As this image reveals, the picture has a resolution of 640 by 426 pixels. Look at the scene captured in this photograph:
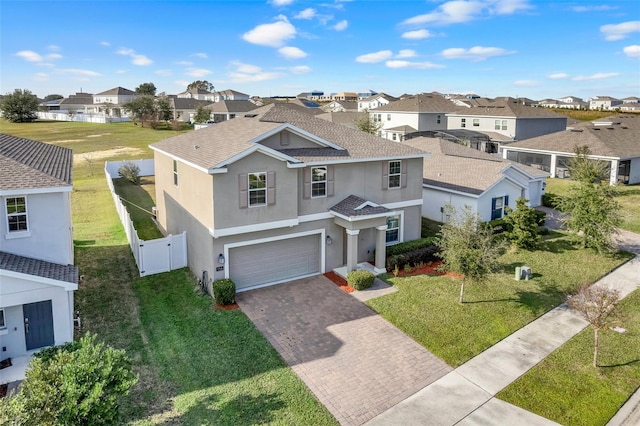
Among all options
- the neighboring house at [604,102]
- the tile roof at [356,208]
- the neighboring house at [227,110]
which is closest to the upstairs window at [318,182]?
the tile roof at [356,208]

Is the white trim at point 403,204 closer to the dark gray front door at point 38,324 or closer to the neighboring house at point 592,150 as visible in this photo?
the dark gray front door at point 38,324

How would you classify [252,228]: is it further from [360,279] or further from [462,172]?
[462,172]

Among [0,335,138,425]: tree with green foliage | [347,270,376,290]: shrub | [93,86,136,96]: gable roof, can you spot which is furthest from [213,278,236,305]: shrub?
[93,86,136,96]: gable roof

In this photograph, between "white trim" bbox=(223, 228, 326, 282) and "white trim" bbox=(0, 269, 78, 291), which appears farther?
"white trim" bbox=(223, 228, 326, 282)

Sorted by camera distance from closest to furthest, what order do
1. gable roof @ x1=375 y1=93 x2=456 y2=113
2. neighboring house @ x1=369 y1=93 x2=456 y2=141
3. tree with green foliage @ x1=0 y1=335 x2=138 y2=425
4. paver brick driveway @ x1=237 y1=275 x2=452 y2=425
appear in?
tree with green foliage @ x1=0 y1=335 x2=138 y2=425 < paver brick driveway @ x1=237 y1=275 x2=452 y2=425 < neighboring house @ x1=369 y1=93 x2=456 y2=141 < gable roof @ x1=375 y1=93 x2=456 y2=113

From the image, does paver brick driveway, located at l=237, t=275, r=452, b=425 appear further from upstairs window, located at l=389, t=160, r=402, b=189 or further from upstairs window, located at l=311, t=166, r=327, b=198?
upstairs window, located at l=389, t=160, r=402, b=189

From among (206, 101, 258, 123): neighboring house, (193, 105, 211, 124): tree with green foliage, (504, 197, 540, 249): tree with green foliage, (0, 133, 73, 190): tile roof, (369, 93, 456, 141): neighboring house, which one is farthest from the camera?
(206, 101, 258, 123): neighboring house

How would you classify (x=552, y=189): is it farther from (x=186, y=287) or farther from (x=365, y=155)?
(x=186, y=287)
